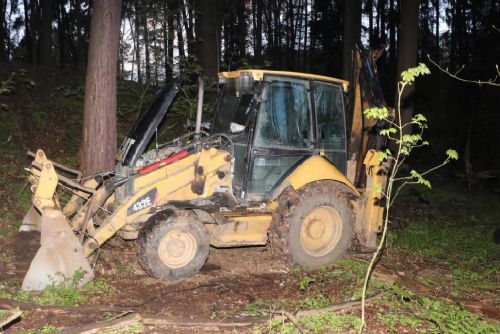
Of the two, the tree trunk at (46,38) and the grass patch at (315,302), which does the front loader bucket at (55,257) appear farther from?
the tree trunk at (46,38)

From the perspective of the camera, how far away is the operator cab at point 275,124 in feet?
21.6

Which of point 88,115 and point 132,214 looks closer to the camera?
point 132,214

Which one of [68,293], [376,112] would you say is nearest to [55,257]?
[68,293]

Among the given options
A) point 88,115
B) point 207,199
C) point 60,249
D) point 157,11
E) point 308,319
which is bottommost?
point 308,319

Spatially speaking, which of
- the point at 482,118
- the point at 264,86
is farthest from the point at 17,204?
the point at 482,118

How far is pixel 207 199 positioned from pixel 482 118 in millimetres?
A: 18427

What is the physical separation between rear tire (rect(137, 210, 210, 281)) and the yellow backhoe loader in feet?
0.04

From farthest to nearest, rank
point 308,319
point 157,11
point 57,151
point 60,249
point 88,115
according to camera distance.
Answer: point 157,11
point 57,151
point 88,115
point 60,249
point 308,319

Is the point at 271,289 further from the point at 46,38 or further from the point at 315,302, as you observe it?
the point at 46,38

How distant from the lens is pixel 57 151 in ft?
34.7

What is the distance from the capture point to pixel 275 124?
22.0 feet

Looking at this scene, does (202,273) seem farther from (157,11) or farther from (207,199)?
(157,11)

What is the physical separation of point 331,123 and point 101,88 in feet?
12.3

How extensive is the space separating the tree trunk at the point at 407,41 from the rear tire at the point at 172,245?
7.91 m
